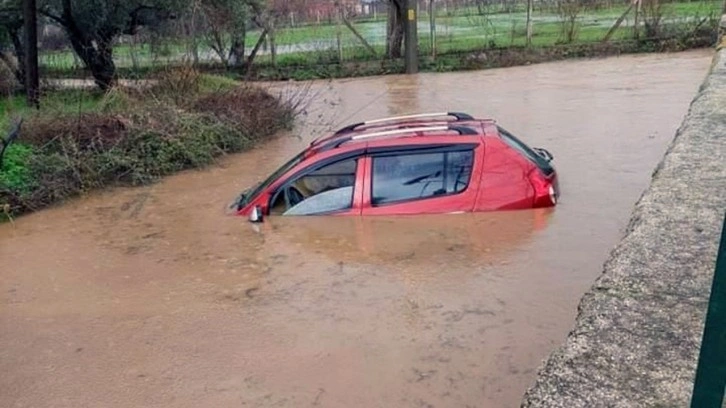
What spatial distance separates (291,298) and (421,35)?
24.8 m

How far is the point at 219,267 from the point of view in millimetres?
7352

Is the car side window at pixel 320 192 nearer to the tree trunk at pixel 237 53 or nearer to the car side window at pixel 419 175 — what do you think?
the car side window at pixel 419 175

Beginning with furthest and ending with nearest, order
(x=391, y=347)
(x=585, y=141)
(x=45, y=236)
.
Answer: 1. (x=585, y=141)
2. (x=45, y=236)
3. (x=391, y=347)

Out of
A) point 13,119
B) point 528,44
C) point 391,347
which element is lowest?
point 391,347

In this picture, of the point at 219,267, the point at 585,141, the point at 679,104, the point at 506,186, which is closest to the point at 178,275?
the point at 219,267

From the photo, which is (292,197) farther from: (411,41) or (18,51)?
(18,51)

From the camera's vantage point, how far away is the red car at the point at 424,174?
24.2ft

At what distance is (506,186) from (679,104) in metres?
9.31

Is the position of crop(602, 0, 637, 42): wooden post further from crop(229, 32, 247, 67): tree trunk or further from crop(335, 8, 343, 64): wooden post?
crop(229, 32, 247, 67): tree trunk

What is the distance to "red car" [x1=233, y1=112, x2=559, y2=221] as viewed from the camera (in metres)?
7.38

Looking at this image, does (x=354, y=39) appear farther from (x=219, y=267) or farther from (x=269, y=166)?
(x=219, y=267)

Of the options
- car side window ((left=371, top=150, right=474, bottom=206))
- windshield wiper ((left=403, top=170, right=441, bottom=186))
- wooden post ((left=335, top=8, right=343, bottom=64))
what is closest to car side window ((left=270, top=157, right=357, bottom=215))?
car side window ((left=371, top=150, right=474, bottom=206))

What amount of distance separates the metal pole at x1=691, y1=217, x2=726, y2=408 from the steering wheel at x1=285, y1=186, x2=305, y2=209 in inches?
251

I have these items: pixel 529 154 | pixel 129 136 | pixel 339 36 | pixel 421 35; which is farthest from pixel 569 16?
pixel 529 154
